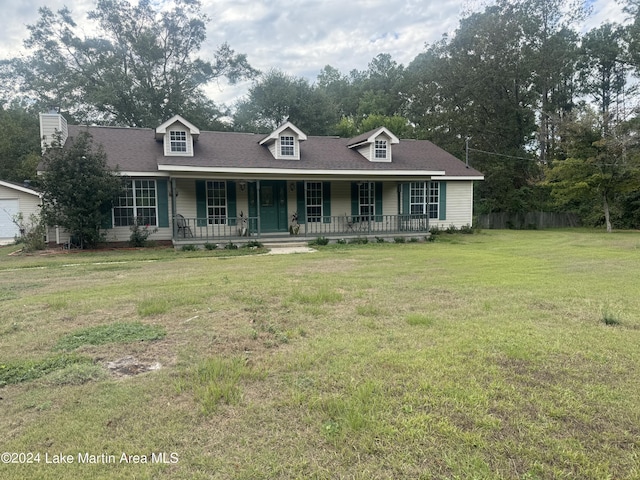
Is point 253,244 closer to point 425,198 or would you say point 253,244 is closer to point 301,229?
point 301,229

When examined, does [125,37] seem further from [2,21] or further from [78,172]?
[78,172]

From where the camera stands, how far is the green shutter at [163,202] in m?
14.9

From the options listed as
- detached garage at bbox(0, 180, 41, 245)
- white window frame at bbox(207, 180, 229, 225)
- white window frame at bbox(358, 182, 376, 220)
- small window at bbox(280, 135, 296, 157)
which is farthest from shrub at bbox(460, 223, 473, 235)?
detached garage at bbox(0, 180, 41, 245)

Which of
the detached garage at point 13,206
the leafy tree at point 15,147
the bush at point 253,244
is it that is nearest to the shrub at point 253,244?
the bush at point 253,244

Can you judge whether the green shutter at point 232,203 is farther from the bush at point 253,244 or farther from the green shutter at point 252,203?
the bush at point 253,244

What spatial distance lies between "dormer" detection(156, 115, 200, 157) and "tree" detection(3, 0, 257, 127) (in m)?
14.9

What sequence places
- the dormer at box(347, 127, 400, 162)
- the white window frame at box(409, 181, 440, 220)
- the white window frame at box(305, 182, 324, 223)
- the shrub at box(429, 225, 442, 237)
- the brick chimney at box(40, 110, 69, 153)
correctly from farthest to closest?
the white window frame at box(409, 181, 440, 220)
the shrub at box(429, 225, 442, 237)
the dormer at box(347, 127, 400, 162)
the white window frame at box(305, 182, 324, 223)
the brick chimney at box(40, 110, 69, 153)

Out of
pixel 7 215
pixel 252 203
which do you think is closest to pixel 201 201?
pixel 252 203

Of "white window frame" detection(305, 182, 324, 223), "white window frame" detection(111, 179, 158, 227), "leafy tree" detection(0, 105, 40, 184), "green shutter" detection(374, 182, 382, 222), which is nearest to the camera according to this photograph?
"white window frame" detection(111, 179, 158, 227)

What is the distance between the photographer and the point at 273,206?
16469mm

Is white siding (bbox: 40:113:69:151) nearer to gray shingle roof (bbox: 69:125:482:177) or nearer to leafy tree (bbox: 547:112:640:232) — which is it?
gray shingle roof (bbox: 69:125:482:177)

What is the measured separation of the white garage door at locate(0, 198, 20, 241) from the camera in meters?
18.1

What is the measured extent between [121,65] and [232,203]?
20.8 meters

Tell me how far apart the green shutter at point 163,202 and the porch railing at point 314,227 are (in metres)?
0.73
